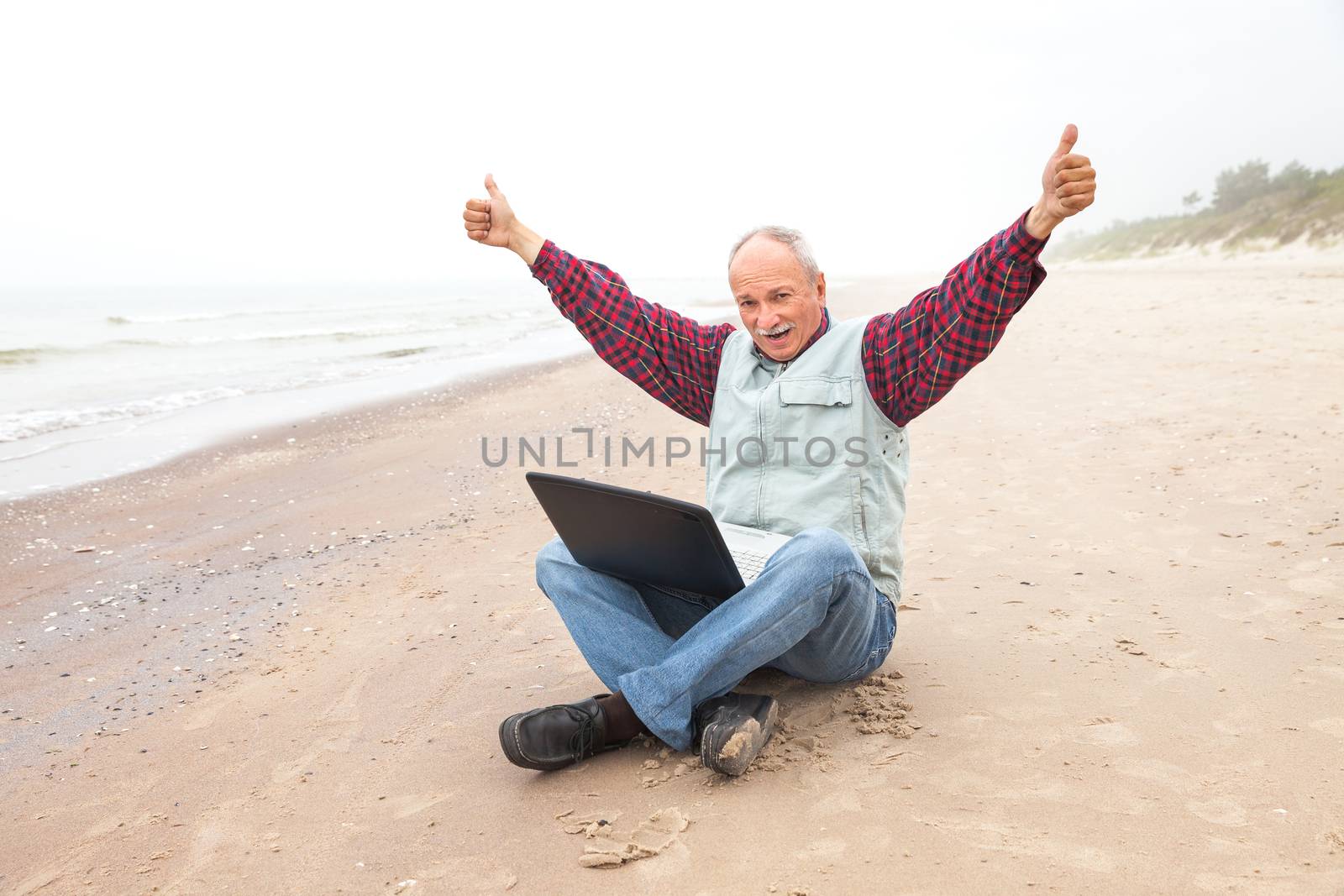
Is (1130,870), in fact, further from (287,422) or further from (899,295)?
(899,295)

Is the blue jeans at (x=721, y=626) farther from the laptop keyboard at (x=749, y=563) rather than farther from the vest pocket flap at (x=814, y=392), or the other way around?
the vest pocket flap at (x=814, y=392)

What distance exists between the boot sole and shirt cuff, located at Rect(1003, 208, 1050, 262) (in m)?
1.30

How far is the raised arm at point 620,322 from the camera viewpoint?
2.97m

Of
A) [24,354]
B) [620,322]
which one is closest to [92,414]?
[24,354]

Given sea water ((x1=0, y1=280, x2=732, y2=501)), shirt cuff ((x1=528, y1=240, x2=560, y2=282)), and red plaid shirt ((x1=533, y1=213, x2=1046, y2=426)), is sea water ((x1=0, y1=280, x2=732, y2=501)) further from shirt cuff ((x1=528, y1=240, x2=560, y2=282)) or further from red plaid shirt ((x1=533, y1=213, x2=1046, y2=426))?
red plaid shirt ((x1=533, y1=213, x2=1046, y2=426))

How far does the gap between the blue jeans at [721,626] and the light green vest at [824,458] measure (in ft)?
0.67

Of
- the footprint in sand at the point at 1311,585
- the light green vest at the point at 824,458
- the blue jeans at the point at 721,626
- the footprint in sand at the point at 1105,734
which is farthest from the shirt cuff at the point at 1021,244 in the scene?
the footprint in sand at the point at 1311,585

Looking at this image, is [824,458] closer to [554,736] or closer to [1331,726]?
[554,736]

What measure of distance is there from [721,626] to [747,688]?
2.07 feet

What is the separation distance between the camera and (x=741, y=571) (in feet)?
8.04

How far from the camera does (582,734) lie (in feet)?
7.94

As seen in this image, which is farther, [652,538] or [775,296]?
[775,296]

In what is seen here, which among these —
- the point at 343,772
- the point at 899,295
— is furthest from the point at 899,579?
the point at 899,295

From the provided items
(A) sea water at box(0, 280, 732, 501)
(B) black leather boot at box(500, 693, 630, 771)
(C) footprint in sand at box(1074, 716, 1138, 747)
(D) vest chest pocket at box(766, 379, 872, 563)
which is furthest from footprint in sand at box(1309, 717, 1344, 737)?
(A) sea water at box(0, 280, 732, 501)
